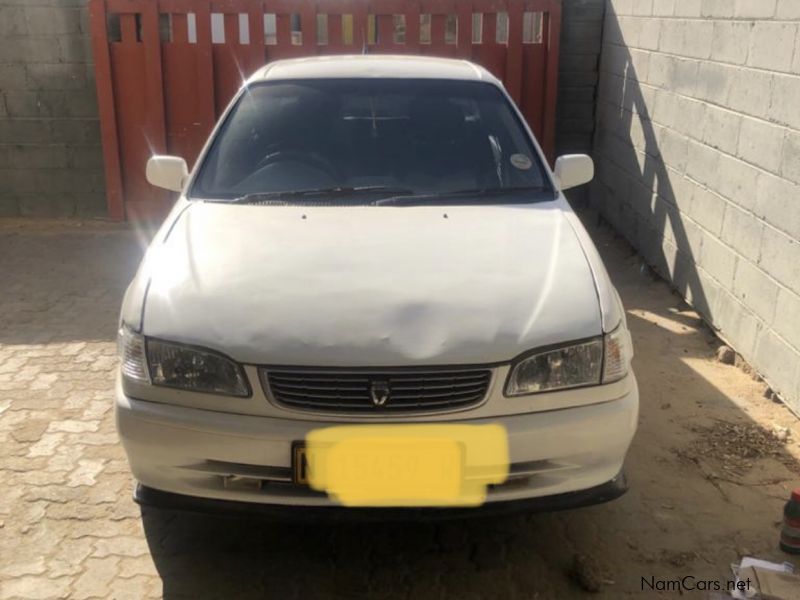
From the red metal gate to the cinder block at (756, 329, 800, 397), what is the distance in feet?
12.4

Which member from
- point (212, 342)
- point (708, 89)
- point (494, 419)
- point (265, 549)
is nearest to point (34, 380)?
point (265, 549)

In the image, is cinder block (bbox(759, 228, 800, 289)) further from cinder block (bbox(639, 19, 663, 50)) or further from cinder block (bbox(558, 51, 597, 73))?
cinder block (bbox(558, 51, 597, 73))

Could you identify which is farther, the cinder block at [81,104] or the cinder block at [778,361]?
the cinder block at [81,104]

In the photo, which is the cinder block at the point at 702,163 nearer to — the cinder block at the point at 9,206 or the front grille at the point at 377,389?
the front grille at the point at 377,389

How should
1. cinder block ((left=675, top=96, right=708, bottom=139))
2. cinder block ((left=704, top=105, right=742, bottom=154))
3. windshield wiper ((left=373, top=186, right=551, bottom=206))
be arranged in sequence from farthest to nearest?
cinder block ((left=675, top=96, right=708, bottom=139)) → cinder block ((left=704, top=105, right=742, bottom=154)) → windshield wiper ((left=373, top=186, right=551, bottom=206))

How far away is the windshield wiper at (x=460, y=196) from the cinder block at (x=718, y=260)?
5.70 feet

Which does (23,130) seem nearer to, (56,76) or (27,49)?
(56,76)

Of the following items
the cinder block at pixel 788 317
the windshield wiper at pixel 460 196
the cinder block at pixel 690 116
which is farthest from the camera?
the cinder block at pixel 690 116

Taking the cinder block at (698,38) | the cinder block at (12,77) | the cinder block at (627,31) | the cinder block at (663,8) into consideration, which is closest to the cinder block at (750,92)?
the cinder block at (698,38)

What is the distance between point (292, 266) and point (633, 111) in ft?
15.5

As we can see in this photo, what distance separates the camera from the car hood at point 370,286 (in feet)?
8.33

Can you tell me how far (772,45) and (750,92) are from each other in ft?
1.03

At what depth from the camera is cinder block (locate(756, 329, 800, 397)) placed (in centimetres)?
406

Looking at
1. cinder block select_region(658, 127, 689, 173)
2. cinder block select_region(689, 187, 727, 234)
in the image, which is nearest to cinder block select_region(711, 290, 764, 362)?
cinder block select_region(689, 187, 727, 234)
